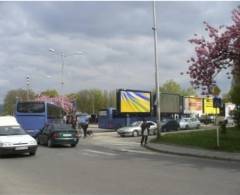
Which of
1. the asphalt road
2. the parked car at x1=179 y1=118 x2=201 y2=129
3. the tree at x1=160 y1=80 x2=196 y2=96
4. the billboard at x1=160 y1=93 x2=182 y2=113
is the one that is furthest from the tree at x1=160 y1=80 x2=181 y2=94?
the asphalt road

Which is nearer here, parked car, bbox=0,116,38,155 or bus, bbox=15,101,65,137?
parked car, bbox=0,116,38,155

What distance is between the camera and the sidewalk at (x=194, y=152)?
2094cm

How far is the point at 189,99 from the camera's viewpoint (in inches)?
2948

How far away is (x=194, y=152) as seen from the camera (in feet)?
77.3

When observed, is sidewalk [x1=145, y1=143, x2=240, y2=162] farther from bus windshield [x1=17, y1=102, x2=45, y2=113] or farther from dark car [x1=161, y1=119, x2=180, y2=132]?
dark car [x1=161, y1=119, x2=180, y2=132]

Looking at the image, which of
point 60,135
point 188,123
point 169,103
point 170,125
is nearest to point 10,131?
point 60,135

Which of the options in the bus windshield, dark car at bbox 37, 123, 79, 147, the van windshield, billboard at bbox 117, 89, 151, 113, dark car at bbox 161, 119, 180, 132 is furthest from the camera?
billboard at bbox 117, 89, 151, 113

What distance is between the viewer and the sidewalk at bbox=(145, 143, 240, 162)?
68.7ft

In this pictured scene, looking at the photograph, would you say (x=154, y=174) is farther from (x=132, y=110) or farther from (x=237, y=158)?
(x=132, y=110)

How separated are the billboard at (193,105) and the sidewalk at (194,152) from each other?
150 ft

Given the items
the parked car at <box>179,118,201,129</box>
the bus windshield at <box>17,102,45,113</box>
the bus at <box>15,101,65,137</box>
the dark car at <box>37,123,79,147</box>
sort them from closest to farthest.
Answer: the dark car at <box>37,123,79,147</box>
the bus at <box>15,101,65,137</box>
the bus windshield at <box>17,102,45,113</box>
the parked car at <box>179,118,201,129</box>

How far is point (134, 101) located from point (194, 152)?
3199 centimetres

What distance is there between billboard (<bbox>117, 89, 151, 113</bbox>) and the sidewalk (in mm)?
25461

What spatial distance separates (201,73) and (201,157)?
5.40m
